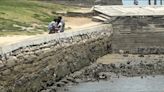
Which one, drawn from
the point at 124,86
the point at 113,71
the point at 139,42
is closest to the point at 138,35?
the point at 139,42

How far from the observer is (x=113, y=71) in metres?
33.9

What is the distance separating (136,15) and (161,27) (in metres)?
1.86

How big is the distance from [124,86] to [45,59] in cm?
462

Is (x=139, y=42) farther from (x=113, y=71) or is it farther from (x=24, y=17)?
(x=113, y=71)

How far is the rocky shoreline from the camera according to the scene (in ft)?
99.5

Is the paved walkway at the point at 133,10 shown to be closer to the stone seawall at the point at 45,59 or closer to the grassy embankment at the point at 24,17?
the grassy embankment at the point at 24,17

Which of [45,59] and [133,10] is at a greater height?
[45,59]

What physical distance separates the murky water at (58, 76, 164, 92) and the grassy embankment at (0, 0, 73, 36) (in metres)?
4.60

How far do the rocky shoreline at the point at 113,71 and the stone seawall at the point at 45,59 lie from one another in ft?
1.28

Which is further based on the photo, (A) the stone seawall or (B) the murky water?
(B) the murky water

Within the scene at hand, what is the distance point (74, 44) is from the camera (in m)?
32.8

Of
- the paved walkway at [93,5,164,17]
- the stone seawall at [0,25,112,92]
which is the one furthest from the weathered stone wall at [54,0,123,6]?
the stone seawall at [0,25,112,92]

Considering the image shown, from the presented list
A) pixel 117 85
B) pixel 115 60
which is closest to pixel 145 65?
pixel 115 60

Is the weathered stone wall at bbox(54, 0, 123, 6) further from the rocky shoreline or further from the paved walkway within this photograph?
the rocky shoreline
